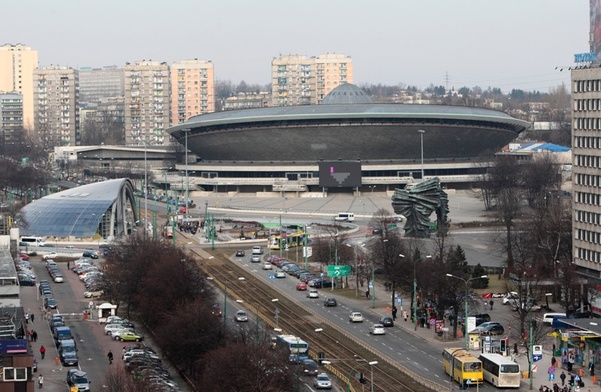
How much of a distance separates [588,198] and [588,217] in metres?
0.89

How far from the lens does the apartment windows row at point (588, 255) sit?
63094mm

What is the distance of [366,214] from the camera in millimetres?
111938

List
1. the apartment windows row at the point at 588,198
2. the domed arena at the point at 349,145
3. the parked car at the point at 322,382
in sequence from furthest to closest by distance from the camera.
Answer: the domed arena at the point at 349,145 < the apartment windows row at the point at 588,198 < the parked car at the point at 322,382

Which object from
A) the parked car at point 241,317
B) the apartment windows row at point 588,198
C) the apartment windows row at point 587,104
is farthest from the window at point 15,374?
the apartment windows row at point 587,104

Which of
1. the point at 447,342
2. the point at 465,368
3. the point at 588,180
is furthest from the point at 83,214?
the point at 465,368

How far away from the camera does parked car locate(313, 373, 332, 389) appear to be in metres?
44.7

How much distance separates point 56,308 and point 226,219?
45.5 metres

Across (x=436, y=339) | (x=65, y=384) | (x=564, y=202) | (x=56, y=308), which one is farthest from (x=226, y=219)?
(x=65, y=384)

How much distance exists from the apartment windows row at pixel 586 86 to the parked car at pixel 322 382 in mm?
25103

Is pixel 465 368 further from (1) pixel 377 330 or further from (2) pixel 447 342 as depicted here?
(1) pixel 377 330

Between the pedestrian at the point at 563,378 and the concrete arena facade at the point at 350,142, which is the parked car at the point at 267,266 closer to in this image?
the pedestrian at the point at 563,378

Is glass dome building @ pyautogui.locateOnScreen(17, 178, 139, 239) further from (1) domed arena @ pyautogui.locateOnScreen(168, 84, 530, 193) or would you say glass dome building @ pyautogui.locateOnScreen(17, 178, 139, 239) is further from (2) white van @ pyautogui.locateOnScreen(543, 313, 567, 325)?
(2) white van @ pyautogui.locateOnScreen(543, 313, 567, 325)

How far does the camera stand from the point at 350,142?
136 meters

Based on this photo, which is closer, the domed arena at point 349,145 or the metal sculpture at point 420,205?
the metal sculpture at point 420,205
